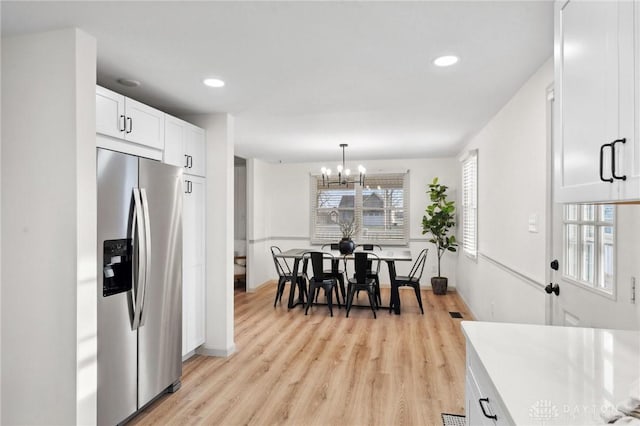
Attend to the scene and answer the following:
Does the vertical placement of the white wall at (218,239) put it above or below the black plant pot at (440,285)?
above

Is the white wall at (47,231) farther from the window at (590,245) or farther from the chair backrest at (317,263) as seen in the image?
the chair backrest at (317,263)

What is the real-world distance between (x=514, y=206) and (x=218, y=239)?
2.74 metres

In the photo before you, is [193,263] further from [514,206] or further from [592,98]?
[592,98]

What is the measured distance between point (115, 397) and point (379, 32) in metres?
2.68

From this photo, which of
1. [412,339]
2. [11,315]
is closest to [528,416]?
[11,315]

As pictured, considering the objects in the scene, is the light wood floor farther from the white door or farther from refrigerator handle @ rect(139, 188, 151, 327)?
the white door

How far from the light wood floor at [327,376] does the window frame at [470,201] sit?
42.5 inches

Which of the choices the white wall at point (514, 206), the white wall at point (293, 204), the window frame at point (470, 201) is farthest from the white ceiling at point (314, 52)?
the white wall at point (293, 204)

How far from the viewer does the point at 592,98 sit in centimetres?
126

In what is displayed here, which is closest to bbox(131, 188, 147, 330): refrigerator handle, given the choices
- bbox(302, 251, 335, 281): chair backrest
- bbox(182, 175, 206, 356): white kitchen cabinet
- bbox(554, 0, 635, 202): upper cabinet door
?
bbox(182, 175, 206, 356): white kitchen cabinet

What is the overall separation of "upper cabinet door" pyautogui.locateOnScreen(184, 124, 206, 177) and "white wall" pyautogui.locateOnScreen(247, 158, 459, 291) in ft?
10.2

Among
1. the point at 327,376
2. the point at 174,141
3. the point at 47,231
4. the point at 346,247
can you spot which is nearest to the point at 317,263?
the point at 346,247

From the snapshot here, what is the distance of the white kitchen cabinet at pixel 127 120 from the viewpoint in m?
2.39

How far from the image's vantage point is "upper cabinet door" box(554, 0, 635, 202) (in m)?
1.09
